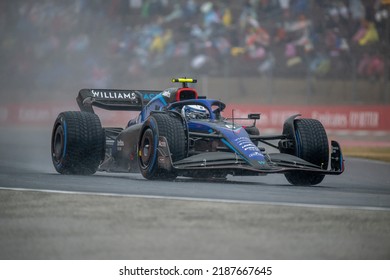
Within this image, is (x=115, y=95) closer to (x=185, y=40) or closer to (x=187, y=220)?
(x=187, y=220)

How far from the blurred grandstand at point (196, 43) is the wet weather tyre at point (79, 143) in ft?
57.6

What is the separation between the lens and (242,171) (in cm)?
1153

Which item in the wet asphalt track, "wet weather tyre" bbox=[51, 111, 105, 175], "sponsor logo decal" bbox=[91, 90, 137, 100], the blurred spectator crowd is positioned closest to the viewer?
the wet asphalt track

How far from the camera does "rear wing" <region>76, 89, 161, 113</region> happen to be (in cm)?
1473

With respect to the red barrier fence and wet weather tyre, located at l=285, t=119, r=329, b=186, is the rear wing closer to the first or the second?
wet weather tyre, located at l=285, t=119, r=329, b=186

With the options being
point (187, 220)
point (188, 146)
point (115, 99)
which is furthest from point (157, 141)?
point (187, 220)

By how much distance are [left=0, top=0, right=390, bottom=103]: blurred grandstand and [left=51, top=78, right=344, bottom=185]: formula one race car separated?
17.1 metres

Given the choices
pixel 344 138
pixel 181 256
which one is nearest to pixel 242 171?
pixel 181 256

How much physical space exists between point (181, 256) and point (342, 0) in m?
27.3

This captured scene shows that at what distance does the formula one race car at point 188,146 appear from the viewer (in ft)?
38.1

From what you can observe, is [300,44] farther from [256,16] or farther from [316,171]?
[316,171]

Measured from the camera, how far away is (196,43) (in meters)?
33.2

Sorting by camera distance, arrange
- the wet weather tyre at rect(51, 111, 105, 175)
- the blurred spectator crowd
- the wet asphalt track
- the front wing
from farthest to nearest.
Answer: the blurred spectator crowd, the wet weather tyre at rect(51, 111, 105, 175), the front wing, the wet asphalt track

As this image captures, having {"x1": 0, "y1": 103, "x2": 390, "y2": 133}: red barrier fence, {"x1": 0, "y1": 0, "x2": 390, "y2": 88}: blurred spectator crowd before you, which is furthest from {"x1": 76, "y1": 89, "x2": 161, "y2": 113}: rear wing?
{"x1": 0, "y1": 0, "x2": 390, "y2": 88}: blurred spectator crowd
